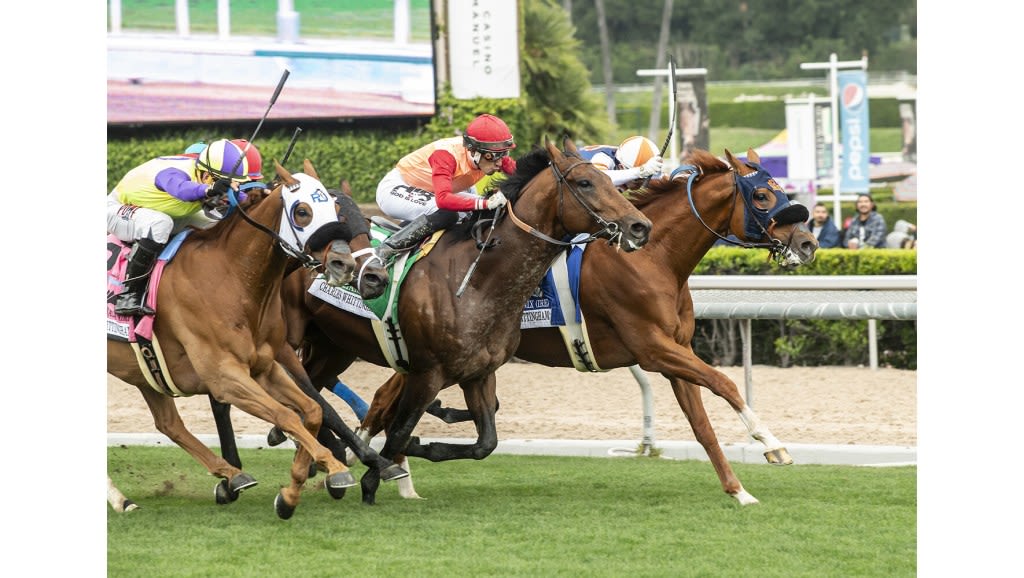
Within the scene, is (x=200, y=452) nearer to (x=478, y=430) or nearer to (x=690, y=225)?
(x=478, y=430)

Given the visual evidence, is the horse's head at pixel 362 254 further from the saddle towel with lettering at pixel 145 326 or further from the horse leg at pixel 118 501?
the horse leg at pixel 118 501

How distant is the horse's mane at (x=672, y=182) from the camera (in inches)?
263

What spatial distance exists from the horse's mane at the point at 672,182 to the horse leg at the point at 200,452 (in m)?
2.17

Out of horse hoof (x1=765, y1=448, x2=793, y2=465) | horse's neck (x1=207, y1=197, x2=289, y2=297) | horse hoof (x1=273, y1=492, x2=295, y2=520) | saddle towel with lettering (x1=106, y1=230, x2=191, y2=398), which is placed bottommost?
horse hoof (x1=273, y1=492, x2=295, y2=520)

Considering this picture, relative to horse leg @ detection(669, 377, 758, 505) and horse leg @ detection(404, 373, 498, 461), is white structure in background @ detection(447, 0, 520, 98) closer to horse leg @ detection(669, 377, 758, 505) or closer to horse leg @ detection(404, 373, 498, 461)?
horse leg @ detection(669, 377, 758, 505)

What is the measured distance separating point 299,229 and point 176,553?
130 cm

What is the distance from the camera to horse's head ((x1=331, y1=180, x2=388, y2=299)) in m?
5.48

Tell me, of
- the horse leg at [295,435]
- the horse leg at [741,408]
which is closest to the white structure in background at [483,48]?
the horse leg at [741,408]

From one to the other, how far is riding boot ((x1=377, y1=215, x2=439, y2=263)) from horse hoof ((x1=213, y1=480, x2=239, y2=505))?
1.15m

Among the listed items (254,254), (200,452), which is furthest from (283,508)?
(254,254)

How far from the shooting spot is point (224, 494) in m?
6.21

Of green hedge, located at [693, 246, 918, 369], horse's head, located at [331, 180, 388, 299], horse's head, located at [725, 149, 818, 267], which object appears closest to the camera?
horse's head, located at [331, 180, 388, 299]

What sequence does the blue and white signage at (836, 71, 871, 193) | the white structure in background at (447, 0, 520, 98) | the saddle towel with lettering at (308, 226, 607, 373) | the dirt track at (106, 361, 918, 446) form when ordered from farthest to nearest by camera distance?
the blue and white signage at (836, 71, 871, 193), the white structure in background at (447, 0, 520, 98), the dirt track at (106, 361, 918, 446), the saddle towel with lettering at (308, 226, 607, 373)

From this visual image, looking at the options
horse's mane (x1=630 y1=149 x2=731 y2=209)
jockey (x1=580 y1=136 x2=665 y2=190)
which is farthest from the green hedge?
horse's mane (x1=630 y1=149 x2=731 y2=209)
